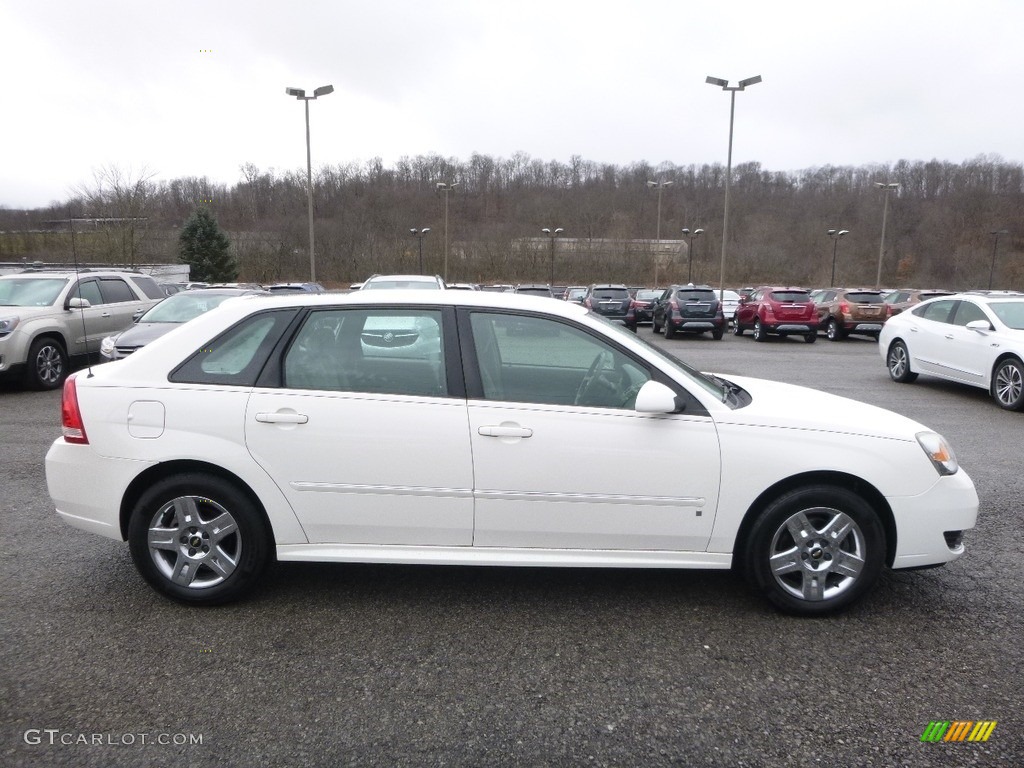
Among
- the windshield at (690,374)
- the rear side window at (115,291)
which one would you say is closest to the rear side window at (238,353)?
the windshield at (690,374)

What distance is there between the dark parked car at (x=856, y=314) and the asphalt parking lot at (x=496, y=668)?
807 inches

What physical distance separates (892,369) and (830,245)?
103 meters

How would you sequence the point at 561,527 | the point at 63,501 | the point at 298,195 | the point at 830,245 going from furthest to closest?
the point at 830,245 < the point at 298,195 < the point at 63,501 < the point at 561,527

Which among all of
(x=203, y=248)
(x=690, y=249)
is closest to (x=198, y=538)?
(x=203, y=248)

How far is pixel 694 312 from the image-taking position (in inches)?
904

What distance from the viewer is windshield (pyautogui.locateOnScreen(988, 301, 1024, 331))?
10289 millimetres

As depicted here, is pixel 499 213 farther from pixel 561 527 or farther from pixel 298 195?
pixel 561 527

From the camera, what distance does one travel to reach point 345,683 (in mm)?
3035

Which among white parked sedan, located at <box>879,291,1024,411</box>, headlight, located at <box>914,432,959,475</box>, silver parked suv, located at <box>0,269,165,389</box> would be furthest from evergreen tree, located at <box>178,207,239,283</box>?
headlight, located at <box>914,432,959,475</box>

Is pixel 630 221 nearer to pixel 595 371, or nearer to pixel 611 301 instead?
pixel 611 301

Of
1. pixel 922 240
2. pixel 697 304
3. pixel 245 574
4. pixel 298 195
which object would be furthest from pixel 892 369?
pixel 922 240

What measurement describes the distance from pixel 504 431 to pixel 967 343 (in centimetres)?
1014

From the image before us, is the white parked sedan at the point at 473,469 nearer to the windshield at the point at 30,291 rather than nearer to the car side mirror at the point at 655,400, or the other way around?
the car side mirror at the point at 655,400

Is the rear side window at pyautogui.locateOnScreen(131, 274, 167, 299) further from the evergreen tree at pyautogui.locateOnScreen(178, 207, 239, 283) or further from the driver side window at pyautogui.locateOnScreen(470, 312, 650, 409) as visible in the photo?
the evergreen tree at pyautogui.locateOnScreen(178, 207, 239, 283)
